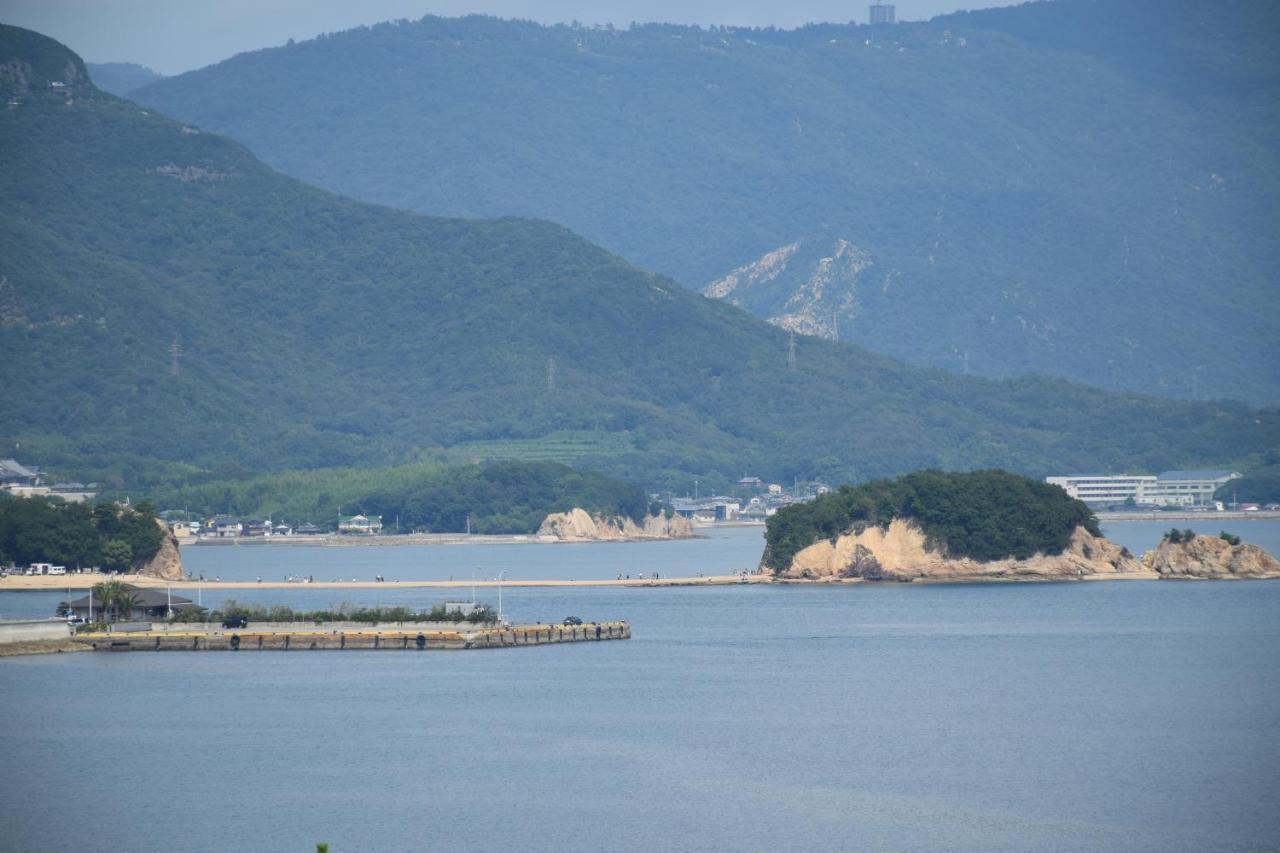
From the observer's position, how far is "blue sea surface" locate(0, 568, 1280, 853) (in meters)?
56.2

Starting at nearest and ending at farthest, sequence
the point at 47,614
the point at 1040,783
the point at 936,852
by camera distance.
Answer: the point at 936,852 < the point at 1040,783 < the point at 47,614

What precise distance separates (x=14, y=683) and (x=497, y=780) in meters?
28.3

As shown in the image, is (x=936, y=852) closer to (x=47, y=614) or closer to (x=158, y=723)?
(x=158, y=723)

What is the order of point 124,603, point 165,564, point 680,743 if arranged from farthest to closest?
1. point 165,564
2. point 124,603
3. point 680,743

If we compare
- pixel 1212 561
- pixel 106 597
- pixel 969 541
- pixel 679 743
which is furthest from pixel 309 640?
pixel 1212 561

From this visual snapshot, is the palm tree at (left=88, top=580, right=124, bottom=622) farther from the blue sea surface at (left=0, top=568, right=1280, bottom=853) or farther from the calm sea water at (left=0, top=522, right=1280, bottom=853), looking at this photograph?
the calm sea water at (left=0, top=522, right=1280, bottom=853)

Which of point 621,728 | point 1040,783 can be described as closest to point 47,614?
point 621,728

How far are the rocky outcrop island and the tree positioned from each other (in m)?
39.1

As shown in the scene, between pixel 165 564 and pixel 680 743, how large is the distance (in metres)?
80.4

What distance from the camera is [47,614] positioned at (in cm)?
11500

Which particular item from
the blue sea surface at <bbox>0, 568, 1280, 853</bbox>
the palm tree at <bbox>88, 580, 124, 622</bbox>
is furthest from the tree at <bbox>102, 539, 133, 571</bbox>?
the blue sea surface at <bbox>0, 568, 1280, 853</bbox>

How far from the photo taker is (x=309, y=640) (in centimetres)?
10019

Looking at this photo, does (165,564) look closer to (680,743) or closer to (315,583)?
(315,583)

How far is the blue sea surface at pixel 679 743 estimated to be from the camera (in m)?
56.2
